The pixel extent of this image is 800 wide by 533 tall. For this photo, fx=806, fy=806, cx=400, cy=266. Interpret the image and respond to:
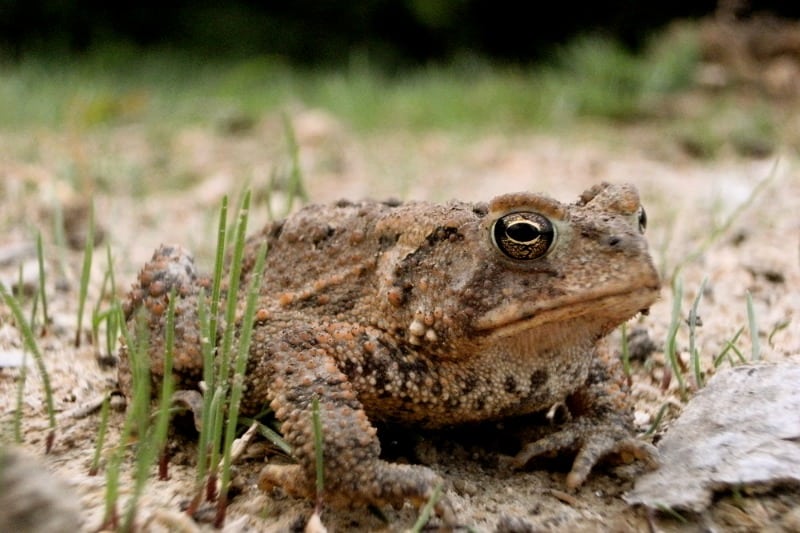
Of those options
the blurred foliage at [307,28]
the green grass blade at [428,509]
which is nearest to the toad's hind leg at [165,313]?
the green grass blade at [428,509]

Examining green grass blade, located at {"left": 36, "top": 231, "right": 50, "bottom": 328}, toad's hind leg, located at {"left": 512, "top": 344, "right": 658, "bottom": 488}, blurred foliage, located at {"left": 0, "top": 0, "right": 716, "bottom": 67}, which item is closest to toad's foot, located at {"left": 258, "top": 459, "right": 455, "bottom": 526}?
toad's hind leg, located at {"left": 512, "top": 344, "right": 658, "bottom": 488}

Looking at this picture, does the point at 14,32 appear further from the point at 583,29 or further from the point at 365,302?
the point at 365,302

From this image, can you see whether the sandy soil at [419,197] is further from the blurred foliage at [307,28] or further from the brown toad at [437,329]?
the blurred foliage at [307,28]

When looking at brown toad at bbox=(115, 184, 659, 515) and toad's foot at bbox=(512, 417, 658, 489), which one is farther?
toad's foot at bbox=(512, 417, 658, 489)

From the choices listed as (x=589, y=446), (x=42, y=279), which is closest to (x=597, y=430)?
(x=589, y=446)

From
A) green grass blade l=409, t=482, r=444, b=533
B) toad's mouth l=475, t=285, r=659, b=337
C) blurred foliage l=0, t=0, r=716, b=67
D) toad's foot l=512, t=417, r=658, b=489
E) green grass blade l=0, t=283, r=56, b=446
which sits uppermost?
blurred foliage l=0, t=0, r=716, b=67

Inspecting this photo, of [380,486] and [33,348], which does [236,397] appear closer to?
[380,486]

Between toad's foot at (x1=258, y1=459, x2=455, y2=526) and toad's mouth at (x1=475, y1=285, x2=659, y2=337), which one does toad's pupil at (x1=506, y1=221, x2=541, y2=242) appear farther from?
toad's foot at (x1=258, y1=459, x2=455, y2=526)

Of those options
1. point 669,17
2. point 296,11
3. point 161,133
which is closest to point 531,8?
point 669,17
